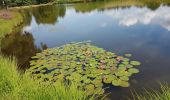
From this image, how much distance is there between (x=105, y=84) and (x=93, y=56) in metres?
4.82

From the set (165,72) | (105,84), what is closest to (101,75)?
(105,84)

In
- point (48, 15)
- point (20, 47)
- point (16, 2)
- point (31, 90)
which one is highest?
point (16, 2)

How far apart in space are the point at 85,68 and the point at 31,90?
7.80m

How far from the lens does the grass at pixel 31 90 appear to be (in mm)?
6797

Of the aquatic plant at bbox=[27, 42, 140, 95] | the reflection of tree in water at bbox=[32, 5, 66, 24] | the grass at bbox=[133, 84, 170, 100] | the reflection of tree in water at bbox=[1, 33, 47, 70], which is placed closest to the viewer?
the grass at bbox=[133, 84, 170, 100]

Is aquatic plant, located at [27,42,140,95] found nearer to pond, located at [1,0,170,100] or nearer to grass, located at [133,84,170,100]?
pond, located at [1,0,170,100]

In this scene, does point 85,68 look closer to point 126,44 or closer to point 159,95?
point 159,95

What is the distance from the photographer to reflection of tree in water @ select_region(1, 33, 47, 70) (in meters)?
19.0

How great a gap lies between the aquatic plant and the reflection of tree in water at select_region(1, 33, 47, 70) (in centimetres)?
93

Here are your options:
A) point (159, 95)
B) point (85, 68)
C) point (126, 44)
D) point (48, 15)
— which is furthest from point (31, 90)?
point (48, 15)

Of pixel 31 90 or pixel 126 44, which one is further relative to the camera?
pixel 126 44

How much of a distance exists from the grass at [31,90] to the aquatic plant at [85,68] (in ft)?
7.82

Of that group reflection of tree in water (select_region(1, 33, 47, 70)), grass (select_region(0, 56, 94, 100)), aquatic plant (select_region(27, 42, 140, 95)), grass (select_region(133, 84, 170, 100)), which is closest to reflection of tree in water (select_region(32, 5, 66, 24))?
reflection of tree in water (select_region(1, 33, 47, 70))

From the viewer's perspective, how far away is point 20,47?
941 inches
